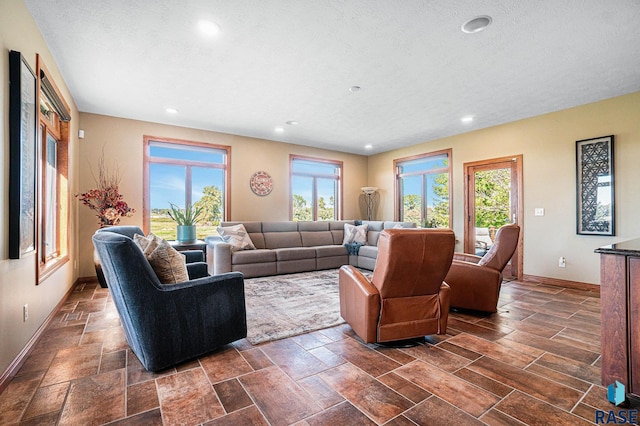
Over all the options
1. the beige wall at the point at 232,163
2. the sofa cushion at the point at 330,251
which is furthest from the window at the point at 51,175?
the sofa cushion at the point at 330,251

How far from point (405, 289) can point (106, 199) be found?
179 inches

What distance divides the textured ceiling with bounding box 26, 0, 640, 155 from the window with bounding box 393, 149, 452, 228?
1.63 m

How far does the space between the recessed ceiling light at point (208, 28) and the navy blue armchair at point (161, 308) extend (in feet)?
6.06

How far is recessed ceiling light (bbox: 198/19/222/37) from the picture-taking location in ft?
8.20

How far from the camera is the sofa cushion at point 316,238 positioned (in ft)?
20.7

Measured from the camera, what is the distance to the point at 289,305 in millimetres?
3506

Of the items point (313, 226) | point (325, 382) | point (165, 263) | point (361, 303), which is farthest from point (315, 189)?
point (325, 382)

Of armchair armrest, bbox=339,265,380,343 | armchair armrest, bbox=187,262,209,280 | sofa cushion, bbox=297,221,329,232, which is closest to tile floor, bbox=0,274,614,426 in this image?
armchair armrest, bbox=339,265,380,343

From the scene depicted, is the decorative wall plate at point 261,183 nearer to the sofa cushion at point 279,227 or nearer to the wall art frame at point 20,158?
the sofa cushion at point 279,227

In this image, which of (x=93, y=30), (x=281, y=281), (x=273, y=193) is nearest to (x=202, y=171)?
(x=273, y=193)

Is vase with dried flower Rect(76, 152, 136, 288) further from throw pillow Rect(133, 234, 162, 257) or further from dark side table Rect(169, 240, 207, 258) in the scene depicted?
throw pillow Rect(133, 234, 162, 257)

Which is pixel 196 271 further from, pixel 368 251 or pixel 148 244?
pixel 368 251

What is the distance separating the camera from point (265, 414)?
160cm

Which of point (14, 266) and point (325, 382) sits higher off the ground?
point (14, 266)
